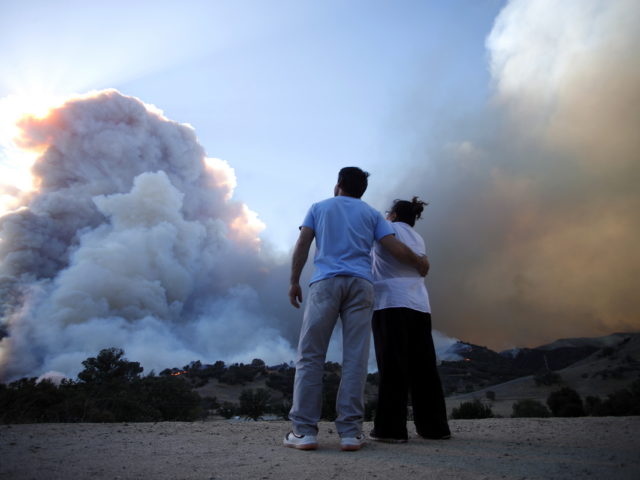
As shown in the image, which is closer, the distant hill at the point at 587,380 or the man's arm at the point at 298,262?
the man's arm at the point at 298,262

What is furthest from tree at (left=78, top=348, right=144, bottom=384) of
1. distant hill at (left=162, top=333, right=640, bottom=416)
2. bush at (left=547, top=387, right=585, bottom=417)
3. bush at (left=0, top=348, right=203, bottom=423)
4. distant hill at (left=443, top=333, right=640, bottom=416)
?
bush at (left=547, top=387, right=585, bottom=417)

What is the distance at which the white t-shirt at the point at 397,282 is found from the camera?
3551mm

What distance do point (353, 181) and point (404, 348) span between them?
1.46 meters

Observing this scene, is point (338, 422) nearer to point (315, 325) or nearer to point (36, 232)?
point (315, 325)

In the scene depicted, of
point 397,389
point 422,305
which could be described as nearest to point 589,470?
point 397,389

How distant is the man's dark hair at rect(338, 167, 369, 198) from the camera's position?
11.9 ft

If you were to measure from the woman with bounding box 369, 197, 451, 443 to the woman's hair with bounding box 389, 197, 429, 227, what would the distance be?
Answer: 1.10 feet

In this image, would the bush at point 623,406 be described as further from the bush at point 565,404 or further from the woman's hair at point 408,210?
the woman's hair at point 408,210

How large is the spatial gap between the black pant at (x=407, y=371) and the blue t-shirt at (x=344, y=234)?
0.51 m

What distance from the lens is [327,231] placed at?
3.36 meters

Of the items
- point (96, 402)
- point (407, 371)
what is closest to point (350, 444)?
point (407, 371)

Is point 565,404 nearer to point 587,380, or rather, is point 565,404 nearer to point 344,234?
point 587,380

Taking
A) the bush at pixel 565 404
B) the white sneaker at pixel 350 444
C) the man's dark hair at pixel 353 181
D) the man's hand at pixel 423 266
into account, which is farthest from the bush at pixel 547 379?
the white sneaker at pixel 350 444

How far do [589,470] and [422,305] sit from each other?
1.64m
